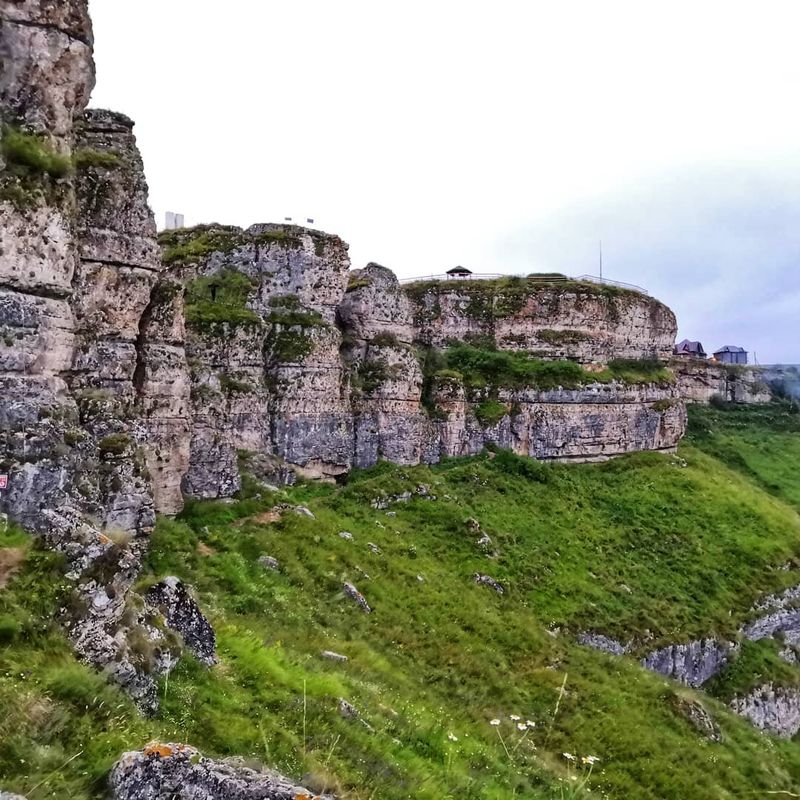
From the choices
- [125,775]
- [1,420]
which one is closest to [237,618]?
[1,420]

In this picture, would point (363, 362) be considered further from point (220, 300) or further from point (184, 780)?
point (184, 780)

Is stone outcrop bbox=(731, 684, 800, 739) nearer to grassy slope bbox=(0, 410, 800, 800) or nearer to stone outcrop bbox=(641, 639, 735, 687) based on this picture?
stone outcrop bbox=(641, 639, 735, 687)

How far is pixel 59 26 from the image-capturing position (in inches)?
483

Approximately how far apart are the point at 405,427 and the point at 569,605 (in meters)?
A: 11.7

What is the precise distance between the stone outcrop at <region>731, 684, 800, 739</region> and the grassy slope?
→ 5.20 feet

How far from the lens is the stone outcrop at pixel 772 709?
85.3ft

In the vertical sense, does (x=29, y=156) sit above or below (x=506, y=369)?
above

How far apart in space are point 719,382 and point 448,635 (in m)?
58.3

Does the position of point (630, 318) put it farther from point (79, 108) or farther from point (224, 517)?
point (79, 108)

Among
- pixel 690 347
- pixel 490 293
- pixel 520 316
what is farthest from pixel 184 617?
pixel 690 347

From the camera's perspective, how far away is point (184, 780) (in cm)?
673

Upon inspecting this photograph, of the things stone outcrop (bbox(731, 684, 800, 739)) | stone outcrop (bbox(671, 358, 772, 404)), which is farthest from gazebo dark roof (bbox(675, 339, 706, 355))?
stone outcrop (bbox(731, 684, 800, 739))

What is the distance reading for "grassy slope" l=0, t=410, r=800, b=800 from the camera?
26.7ft

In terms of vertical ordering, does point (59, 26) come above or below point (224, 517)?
above
